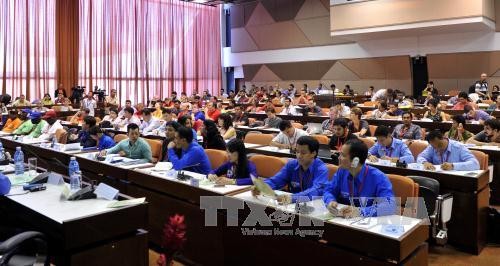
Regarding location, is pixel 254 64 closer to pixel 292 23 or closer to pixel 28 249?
pixel 292 23

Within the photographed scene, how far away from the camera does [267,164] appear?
4004 mm

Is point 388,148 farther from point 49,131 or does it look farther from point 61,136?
point 49,131

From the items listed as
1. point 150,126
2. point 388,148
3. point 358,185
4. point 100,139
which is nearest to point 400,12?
point 150,126

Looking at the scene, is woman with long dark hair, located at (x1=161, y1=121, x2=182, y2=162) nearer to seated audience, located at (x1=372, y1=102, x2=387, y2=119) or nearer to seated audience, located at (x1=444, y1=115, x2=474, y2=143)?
seated audience, located at (x1=444, y1=115, x2=474, y2=143)

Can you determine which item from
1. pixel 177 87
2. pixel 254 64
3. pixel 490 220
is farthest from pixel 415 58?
pixel 490 220

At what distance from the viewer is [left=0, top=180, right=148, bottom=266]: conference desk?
8.23 feet

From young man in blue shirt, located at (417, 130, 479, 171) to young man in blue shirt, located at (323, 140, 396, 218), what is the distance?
1.29m

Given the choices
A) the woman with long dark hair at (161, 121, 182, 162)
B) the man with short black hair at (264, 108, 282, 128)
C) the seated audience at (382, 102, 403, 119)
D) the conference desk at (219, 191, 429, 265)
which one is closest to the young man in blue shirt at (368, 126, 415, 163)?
the conference desk at (219, 191, 429, 265)

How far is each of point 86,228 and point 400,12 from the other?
12616 millimetres

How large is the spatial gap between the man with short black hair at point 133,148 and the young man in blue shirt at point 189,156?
0.60 meters

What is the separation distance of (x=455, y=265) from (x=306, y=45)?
1444cm

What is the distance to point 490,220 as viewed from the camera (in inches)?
156

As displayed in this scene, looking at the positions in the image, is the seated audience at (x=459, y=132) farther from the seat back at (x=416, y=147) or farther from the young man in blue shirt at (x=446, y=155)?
the young man in blue shirt at (x=446, y=155)

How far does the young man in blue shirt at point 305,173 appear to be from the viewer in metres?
3.26
